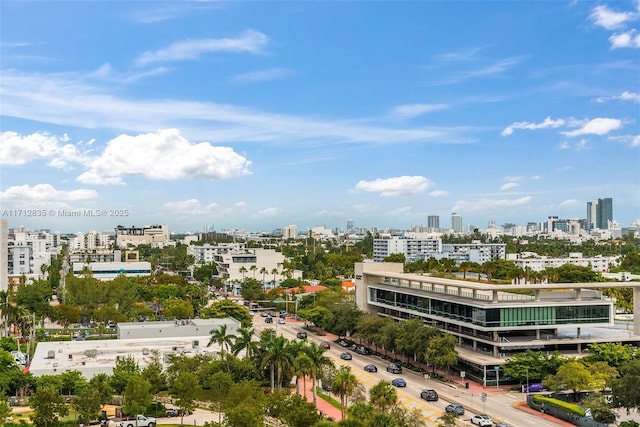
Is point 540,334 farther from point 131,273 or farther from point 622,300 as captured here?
point 131,273

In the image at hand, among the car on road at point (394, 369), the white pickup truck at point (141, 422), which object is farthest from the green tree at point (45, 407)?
the car on road at point (394, 369)

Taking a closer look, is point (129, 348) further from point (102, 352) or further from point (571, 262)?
point (571, 262)

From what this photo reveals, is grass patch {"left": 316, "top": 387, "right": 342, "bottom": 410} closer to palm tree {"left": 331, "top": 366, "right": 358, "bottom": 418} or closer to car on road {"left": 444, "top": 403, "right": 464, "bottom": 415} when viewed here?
palm tree {"left": 331, "top": 366, "right": 358, "bottom": 418}

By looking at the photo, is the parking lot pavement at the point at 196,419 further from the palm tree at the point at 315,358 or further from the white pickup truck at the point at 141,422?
the palm tree at the point at 315,358

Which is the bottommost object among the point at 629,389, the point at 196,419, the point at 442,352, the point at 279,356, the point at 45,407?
the point at 196,419

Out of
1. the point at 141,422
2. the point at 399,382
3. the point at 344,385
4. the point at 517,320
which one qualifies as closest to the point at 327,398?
the point at 399,382

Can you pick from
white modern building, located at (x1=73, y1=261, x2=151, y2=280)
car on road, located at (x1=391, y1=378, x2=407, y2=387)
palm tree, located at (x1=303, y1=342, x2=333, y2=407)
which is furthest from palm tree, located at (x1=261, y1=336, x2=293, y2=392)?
white modern building, located at (x1=73, y1=261, x2=151, y2=280)

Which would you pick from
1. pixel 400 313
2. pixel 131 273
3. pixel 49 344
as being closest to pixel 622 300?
pixel 400 313
